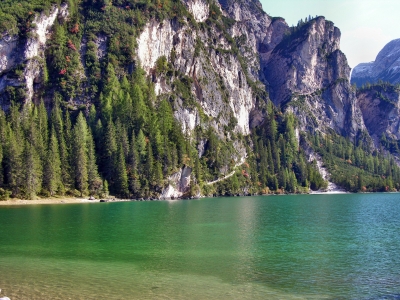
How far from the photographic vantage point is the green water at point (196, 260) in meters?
24.5

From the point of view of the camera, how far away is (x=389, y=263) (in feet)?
104

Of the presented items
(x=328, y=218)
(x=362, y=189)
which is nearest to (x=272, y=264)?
(x=328, y=218)

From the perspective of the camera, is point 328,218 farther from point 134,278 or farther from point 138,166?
point 138,166

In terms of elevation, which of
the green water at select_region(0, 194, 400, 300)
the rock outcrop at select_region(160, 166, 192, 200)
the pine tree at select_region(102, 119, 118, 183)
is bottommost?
the green water at select_region(0, 194, 400, 300)

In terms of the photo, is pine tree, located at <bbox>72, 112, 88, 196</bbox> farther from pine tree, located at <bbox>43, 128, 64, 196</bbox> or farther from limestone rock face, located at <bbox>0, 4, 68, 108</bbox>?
limestone rock face, located at <bbox>0, 4, 68, 108</bbox>

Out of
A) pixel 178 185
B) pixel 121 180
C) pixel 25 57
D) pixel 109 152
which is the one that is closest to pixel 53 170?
pixel 121 180

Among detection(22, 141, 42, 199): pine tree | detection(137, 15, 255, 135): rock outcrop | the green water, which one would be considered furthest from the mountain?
the green water

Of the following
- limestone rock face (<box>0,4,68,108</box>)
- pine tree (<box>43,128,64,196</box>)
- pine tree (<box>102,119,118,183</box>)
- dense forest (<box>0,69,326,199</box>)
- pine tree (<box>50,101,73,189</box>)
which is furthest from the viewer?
limestone rock face (<box>0,4,68,108</box>)

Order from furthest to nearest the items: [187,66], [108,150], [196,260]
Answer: [187,66]
[108,150]
[196,260]

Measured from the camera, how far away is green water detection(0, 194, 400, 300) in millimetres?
24453

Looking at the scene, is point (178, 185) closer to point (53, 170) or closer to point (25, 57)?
point (53, 170)

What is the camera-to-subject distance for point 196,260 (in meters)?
32.4

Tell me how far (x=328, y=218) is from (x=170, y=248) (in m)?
36.0

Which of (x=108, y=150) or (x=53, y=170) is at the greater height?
(x=108, y=150)
